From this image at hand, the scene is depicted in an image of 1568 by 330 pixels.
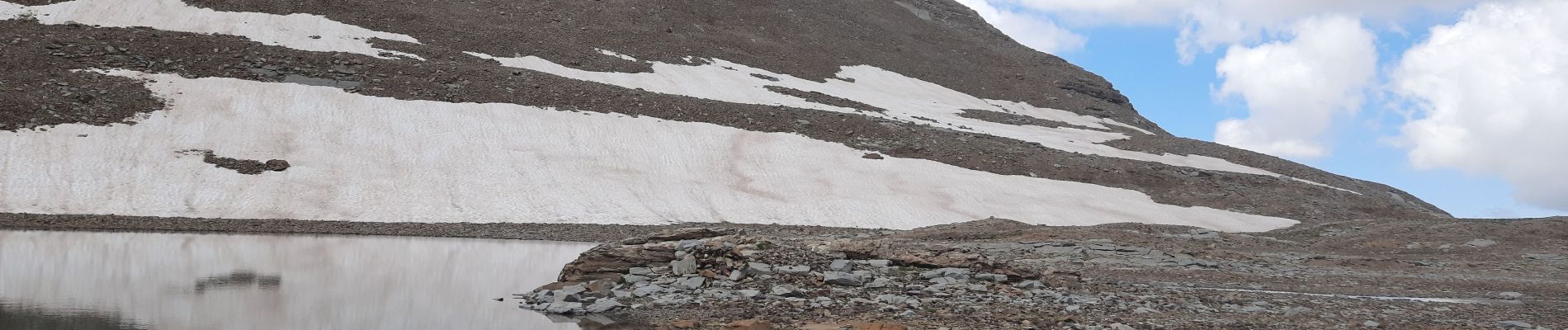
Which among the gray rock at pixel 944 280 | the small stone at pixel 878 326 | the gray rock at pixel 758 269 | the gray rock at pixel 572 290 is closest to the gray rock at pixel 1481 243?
the gray rock at pixel 944 280

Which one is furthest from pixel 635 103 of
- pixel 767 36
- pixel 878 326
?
pixel 878 326

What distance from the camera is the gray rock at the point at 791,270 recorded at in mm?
23125

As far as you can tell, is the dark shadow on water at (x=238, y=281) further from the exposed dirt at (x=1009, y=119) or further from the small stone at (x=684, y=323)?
the exposed dirt at (x=1009, y=119)

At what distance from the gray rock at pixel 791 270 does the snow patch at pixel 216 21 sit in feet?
150

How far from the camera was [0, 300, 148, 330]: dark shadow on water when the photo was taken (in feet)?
52.9

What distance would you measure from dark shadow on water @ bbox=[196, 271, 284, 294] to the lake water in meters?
0.04

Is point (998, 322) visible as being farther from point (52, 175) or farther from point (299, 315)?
point (52, 175)

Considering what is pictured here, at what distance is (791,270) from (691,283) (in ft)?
7.49

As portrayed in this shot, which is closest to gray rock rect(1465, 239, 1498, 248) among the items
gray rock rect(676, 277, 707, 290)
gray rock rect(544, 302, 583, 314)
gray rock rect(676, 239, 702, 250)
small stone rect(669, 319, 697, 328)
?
gray rock rect(676, 239, 702, 250)

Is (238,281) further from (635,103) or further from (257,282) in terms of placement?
(635,103)

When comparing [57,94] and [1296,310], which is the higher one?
[1296,310]

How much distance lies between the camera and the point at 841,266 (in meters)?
23.3

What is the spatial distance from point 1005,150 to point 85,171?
47.9m

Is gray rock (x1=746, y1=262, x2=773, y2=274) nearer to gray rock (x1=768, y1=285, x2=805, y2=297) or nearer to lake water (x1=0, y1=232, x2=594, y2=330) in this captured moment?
gray rock (x1=768, y1=285, x2=805, y2=297)
